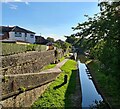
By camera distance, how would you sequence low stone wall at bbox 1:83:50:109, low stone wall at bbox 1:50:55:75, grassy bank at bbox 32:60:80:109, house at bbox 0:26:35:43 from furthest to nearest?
1. house at bbox 0:26:35:43
2. grassy bank at bbox 32:60:80:109
3. low stone wall at bbox 1:50:55:75
4. low stone wall at bbox 1:83:50:109

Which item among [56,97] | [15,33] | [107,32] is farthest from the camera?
[15,33]

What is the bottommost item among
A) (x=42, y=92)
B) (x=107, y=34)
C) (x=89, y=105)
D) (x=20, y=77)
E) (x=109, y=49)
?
(x=89, y=105)

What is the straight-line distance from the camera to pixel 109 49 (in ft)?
42.2

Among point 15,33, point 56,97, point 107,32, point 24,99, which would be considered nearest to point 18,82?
point 24,99

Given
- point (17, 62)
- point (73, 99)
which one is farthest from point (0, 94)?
point (73, 99)

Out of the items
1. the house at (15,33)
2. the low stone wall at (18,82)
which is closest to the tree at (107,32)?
the low stone wall at (18,82)

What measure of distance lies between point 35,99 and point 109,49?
20.6ft

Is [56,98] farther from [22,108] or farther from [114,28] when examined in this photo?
[114,28]

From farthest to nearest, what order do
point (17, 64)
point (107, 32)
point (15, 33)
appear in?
1. point (15, 33)
2. point (17, 64)
3. point (107, 32)

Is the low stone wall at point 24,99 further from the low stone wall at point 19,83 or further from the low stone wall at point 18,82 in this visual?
the low stone wall at point 18,82

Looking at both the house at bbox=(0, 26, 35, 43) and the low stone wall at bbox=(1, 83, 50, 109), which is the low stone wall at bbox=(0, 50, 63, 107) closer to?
the low stone wall at bbox=(1, 83, 50, 109)

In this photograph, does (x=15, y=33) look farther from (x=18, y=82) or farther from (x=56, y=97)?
(x=18, y=82)

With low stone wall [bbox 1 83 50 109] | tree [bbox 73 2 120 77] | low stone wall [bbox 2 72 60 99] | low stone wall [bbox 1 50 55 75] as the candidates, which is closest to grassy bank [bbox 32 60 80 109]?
low stone wall [bbox 1 83 50 109]

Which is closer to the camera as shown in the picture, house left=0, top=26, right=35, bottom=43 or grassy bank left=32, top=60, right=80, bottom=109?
grassy bank left=32, top=60, right=80, bottom=109
